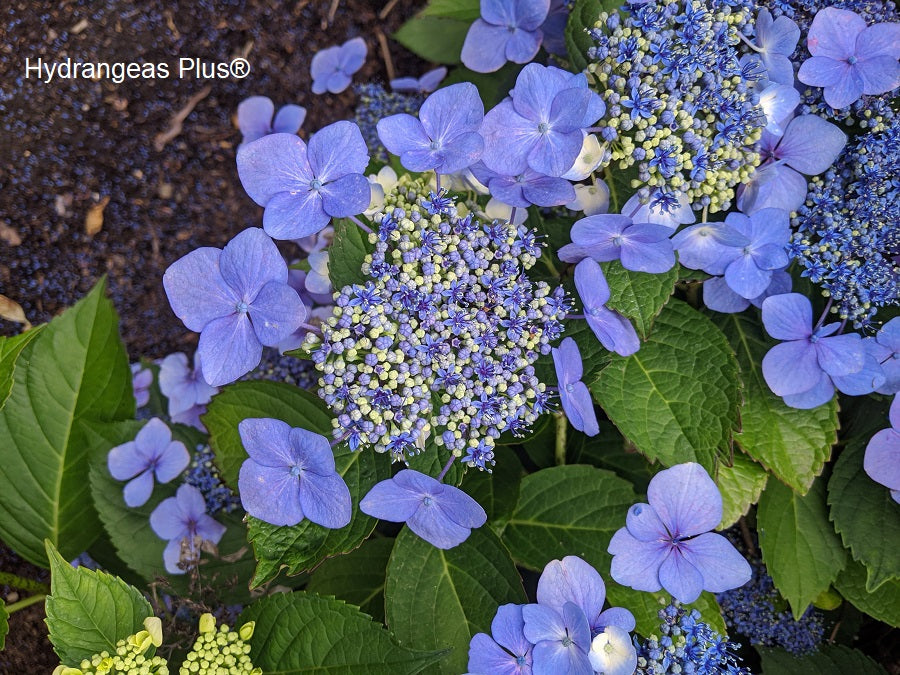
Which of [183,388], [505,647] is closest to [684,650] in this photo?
[505,647]

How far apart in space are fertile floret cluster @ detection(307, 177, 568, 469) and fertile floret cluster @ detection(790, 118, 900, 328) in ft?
1.43

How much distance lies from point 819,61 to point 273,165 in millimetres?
808

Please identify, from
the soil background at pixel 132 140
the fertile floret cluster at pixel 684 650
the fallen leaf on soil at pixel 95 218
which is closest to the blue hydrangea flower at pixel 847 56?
the fertile floret cluster at pixel 684 650

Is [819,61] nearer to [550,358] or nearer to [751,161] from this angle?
[751,161]

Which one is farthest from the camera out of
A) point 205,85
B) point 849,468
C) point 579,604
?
point 205,85

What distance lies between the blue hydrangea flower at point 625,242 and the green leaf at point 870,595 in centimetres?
70

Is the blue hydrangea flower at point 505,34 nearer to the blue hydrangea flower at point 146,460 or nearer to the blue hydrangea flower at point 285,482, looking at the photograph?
the blue hydrangea flower at point 285,482

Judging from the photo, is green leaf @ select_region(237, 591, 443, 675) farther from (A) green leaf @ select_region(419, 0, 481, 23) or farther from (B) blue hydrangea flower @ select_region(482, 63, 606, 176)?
(A) green leaf @ select_region(419, 0, 481, 23)

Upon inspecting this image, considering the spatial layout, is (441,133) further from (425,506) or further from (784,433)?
(784,433)

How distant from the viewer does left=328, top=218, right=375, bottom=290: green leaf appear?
3.35ft

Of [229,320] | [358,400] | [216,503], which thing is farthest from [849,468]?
[216,503]

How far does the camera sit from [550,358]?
3.59 ft

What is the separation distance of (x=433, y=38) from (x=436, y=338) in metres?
1.17

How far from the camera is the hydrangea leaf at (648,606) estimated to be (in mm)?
1229
